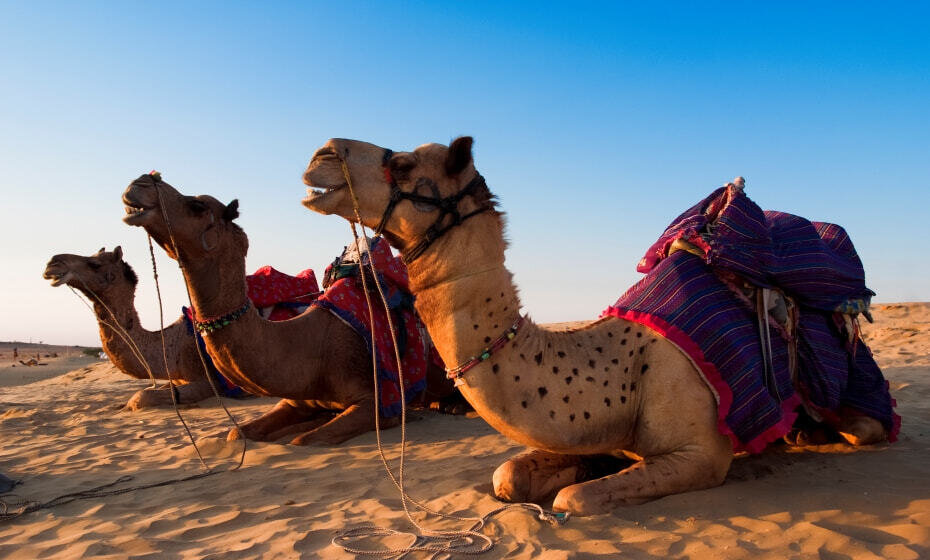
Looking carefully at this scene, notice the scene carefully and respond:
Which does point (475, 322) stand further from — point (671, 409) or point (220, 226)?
point (220, 226)

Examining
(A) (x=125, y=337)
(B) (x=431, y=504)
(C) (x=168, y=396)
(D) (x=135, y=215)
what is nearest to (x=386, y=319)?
(D) (x=135, y=215)

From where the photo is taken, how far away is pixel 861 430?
4.39 metres

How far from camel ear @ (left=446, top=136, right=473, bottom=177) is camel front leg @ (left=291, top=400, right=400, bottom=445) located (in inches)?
135

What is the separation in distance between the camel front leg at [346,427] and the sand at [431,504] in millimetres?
116

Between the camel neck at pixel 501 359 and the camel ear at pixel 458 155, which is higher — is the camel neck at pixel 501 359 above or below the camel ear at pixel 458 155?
below

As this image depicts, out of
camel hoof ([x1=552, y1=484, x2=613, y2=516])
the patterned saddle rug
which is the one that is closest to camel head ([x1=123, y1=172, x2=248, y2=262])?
the patterned saddle rug

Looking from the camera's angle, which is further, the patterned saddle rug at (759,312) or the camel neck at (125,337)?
the camel neck at (125,337)

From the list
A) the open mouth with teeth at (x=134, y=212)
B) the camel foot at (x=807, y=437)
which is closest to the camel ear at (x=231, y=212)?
the open mouth with teeth at (x=134, y=212)

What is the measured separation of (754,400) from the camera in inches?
139

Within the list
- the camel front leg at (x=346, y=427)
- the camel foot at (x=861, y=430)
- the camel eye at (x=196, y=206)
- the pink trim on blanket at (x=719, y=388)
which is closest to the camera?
the pink trim on blanket at (x=719, y=388)

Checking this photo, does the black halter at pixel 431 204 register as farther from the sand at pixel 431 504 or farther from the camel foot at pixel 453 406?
the camel foot at pixel 453 406

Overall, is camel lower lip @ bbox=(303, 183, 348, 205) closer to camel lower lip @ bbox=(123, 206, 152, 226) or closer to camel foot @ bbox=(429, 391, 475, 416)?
camel lower lip @ bbox=(123, 206, 152, 226)

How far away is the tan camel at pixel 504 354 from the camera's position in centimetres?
318

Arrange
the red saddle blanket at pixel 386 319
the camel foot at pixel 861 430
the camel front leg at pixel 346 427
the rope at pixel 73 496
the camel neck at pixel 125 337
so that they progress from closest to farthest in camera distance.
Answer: the rope at pixel 73 496 < the camel foot at pixel 861 430 < the camel front leg at pixel 346 427 < the red saddle blanket at pixel 386 319 < the camel neck at pixel 125 337
